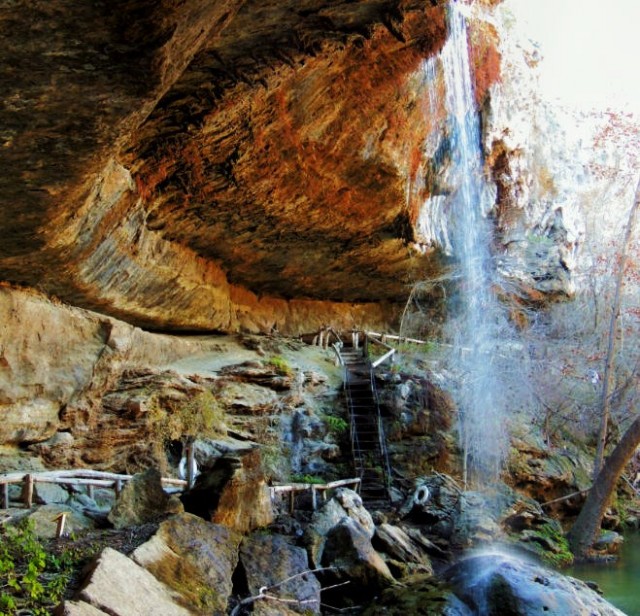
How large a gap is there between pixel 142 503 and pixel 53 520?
1.10 metres

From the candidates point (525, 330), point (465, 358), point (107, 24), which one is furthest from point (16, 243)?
Answer: point (525, 330)

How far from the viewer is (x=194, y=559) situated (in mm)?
6312

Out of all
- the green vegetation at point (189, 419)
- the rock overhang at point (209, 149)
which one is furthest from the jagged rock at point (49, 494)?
the rock overhang at point (209, 149)

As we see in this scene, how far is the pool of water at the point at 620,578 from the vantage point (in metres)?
9.58

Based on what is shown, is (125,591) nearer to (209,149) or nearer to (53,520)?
(53,520)

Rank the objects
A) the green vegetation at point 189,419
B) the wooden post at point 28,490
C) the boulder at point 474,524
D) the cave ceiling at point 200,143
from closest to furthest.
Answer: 1. the cave ceiling at point 200,143
2. the wooden post at point 28,490
3. the green vegetation at point 189,419
4. the boulder at point 474,524

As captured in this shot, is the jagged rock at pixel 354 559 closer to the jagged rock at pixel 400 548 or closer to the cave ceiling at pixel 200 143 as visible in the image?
the jagged rock at pixel 400 548

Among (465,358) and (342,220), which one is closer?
(342,220)

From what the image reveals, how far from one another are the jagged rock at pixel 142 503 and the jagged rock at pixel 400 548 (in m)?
3.88

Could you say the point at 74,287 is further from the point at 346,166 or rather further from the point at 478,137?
the point at 478,137

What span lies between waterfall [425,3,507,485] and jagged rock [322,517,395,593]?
675 centimetres

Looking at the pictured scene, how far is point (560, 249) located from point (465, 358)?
8.52 meters

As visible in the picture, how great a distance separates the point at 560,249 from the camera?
22.7 m

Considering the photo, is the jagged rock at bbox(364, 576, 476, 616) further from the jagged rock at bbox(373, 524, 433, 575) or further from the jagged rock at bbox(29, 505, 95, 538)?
the jagged rock at bbox(29, 505, 95, 538)
